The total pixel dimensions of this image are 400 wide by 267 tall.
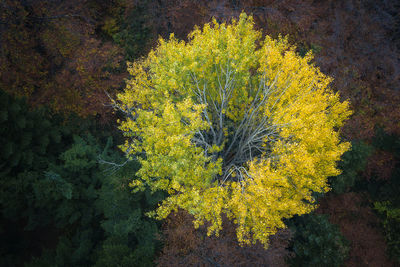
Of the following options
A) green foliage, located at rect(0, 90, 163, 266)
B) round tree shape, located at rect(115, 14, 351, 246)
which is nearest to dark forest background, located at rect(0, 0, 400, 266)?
green foliage, located at rect(0, 90, 163, 266)

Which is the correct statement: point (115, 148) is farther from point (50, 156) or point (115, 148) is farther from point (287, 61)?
point (287, 61)

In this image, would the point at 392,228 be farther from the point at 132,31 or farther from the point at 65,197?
the point at 132,31

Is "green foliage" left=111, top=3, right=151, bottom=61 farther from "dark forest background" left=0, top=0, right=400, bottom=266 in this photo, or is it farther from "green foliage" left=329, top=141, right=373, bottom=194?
"green foliage" left=329, top=141, right=373, bottom=194

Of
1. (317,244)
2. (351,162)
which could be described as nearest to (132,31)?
(351,162)

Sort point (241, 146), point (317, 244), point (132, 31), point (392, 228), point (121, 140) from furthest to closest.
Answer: point (132, 31) < point (121, 140) < point (392, 228) < point (317, 244) < point (241, 146)

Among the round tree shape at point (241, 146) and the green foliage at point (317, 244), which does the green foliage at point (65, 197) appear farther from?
the green foliage at point (317, 244)

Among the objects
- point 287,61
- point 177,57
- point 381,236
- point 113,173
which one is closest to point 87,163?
point 113,173

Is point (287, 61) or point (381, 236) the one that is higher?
point (287, 61)

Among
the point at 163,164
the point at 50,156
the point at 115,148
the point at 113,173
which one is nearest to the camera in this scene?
the point at 163,164
